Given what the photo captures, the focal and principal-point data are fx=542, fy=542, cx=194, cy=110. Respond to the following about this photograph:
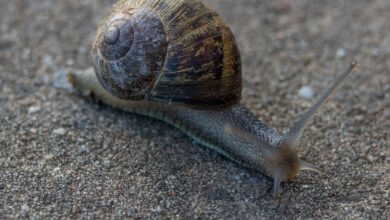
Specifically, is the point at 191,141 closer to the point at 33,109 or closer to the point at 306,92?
the point at 306,92

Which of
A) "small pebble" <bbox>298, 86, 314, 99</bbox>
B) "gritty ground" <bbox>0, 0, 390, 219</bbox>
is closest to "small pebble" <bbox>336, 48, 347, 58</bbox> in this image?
"gritty ground" <bbox>0, 0, 390, 219</bbox>

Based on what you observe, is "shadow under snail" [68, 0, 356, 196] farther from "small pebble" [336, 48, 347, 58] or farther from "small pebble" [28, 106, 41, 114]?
"small pebble" [336, 48, 347, 58]

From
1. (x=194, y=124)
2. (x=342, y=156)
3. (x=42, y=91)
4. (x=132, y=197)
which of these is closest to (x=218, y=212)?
(x=132, y=197)

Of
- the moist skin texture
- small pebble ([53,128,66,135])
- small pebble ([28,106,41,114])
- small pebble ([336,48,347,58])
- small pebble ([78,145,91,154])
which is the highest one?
small pebble ([28,106,41,114])

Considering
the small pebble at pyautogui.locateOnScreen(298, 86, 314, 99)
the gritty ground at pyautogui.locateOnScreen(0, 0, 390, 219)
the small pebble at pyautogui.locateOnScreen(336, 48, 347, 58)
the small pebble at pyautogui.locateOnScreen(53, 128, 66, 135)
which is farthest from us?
the small pebble at pyautogui.locateOnScreen(336, 48, 347, 58)

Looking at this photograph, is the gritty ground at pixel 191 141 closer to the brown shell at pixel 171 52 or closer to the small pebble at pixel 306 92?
the small pebble at pixel 306 92

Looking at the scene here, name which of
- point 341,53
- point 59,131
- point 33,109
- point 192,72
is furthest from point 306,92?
point 33,109

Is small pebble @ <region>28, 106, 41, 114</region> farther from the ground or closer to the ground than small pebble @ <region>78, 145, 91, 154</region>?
farther from the ground
